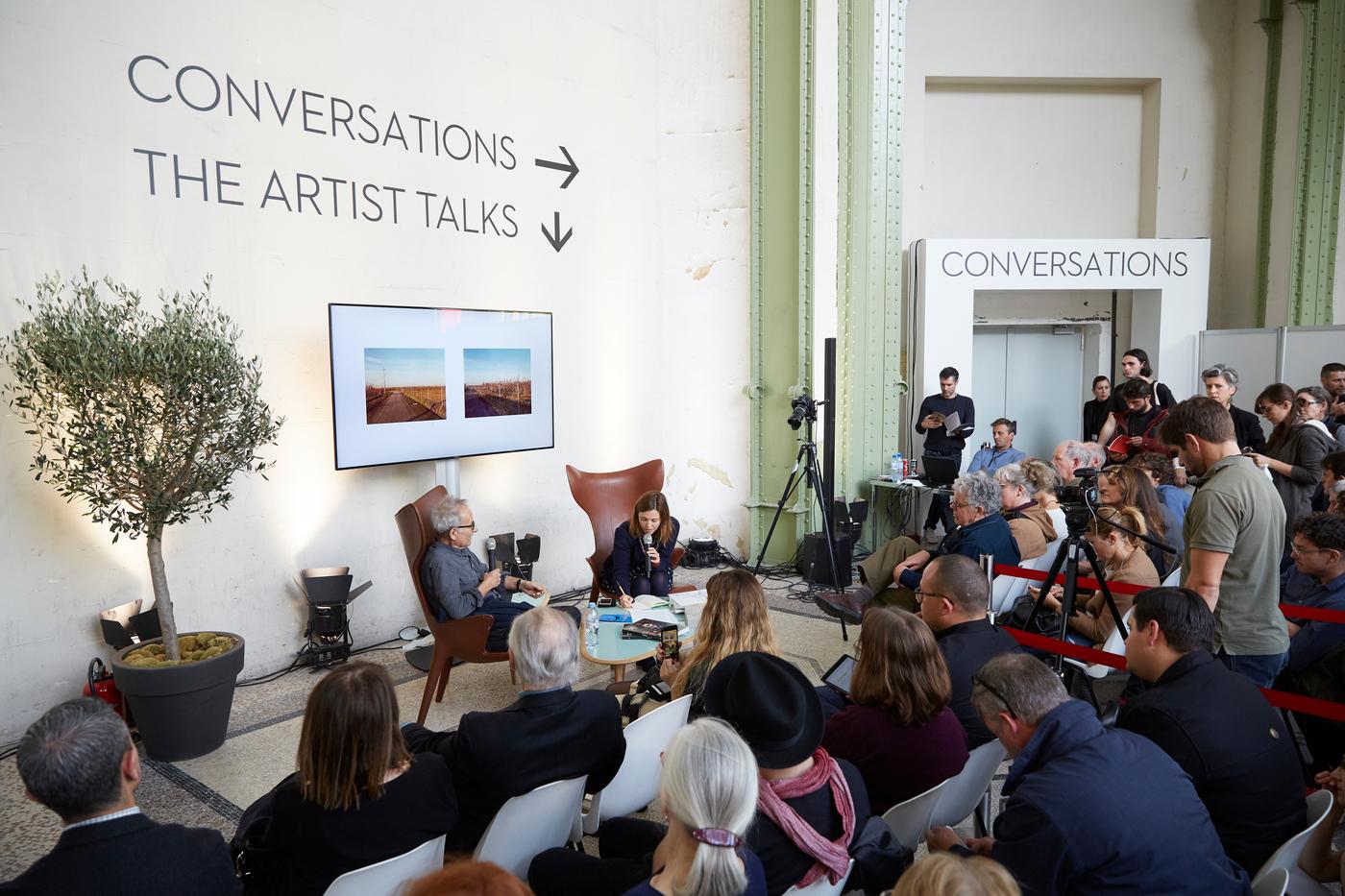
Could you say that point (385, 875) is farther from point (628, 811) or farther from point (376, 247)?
point (376, 247)

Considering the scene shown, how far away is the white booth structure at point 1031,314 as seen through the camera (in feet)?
28.3

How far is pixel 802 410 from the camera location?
20.4 ft

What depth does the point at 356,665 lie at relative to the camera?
198cm

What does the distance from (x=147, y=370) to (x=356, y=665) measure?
2.17 meters

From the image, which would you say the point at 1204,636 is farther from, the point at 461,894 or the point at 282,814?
the point at 282,814

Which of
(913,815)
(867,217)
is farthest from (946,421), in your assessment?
(913,815)

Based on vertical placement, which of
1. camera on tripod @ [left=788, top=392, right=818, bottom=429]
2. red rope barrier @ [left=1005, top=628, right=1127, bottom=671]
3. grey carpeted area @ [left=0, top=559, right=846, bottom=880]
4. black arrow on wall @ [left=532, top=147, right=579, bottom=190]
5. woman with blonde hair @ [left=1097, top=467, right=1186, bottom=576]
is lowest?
grey carpeted area @ [left=0, top=559, right=846, bottom=880]

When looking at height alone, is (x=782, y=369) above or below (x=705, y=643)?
above

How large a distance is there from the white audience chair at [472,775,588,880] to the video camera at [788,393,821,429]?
13.5 feet

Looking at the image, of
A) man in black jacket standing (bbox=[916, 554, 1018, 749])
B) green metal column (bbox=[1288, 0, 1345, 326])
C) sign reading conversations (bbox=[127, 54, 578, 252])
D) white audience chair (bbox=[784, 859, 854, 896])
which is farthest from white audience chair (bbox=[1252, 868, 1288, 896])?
green metal column (bbox=[1288, 0, 1345, 326])

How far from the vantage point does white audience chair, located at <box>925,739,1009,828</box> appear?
90.5 inches

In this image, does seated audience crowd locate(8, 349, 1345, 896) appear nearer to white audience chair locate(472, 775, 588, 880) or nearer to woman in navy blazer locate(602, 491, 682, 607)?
white audience chair locate(472, 775, 588, 880)

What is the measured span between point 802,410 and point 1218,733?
14.1ft

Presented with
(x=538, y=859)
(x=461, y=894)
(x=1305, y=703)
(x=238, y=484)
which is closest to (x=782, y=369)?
(x=238, y=484)
